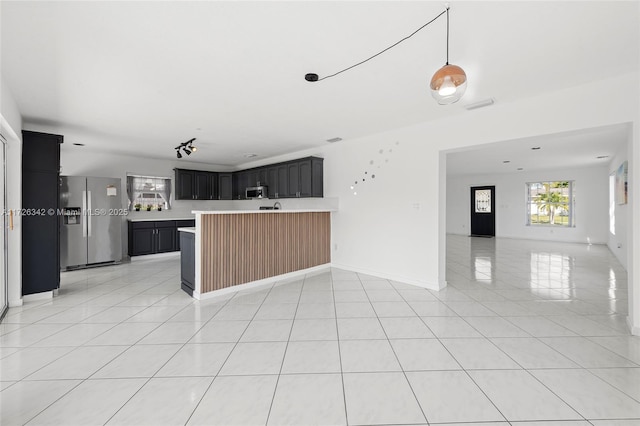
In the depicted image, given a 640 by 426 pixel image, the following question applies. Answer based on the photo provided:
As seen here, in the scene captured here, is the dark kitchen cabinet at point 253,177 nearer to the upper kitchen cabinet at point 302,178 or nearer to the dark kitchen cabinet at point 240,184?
the dark kitchen cabinet at point 240,184

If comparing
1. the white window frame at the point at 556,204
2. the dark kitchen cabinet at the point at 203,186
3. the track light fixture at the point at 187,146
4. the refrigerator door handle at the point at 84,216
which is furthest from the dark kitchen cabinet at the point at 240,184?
the white window frame at the point at 556,204

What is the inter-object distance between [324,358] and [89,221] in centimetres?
593

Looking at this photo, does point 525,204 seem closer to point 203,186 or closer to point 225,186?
point 225,186

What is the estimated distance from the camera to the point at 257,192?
6.71 metres

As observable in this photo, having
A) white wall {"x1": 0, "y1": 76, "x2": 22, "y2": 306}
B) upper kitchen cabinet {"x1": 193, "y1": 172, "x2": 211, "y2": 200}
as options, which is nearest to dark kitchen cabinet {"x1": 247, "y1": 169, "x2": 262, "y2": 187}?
upper kitchen cabinet {"x1": 193, "y1": 172, "x2": 211, "y2": 200}

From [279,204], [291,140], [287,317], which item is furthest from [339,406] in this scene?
[279,204]

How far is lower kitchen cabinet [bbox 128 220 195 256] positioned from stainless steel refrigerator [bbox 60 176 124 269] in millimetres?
411

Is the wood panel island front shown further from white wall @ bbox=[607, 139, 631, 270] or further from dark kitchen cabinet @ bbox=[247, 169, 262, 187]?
white wall @ bbox=[607, 139, 631, 270]

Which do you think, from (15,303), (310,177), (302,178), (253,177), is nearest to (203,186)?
(253,177)

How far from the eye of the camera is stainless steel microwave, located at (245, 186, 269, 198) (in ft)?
21.6

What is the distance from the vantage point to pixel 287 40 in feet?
6.88

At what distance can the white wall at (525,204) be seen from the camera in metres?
8.64

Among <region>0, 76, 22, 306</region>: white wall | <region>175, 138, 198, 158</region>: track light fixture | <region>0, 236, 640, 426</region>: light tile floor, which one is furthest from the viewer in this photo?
<region>175, 138, 198, 158</region>: track light fixture

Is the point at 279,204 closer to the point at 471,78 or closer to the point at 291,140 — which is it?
the point at 291,140
